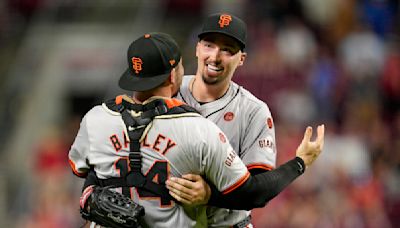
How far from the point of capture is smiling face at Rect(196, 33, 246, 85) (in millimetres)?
5332

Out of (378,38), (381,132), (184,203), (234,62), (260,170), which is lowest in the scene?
(184,203)

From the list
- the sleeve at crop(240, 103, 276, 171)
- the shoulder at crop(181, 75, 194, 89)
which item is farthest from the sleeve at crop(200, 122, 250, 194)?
the shoulder at crop(181, 75, 194, 89)

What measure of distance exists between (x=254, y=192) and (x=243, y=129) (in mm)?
623

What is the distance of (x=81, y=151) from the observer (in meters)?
5.03

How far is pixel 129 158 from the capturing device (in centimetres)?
474

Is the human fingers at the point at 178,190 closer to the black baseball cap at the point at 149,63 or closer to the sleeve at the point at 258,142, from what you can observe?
the black baseball cap at the point at 149,63

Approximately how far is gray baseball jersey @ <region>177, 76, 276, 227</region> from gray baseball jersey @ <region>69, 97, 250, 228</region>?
478 mm

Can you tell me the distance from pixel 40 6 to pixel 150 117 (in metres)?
10.3

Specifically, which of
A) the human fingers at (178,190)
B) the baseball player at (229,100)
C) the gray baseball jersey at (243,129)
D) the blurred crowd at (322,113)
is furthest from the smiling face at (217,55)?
the blurred crowd at (322,113)

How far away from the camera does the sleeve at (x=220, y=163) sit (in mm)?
4676

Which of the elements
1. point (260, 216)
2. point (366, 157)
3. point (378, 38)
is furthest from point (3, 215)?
point (378, 38)

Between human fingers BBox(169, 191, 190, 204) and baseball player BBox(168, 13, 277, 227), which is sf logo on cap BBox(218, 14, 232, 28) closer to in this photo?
baseball player BBox(168, 13, 277, 227)

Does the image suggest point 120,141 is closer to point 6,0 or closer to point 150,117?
point 150,117

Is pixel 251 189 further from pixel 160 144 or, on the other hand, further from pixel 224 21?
pixel 224 21
